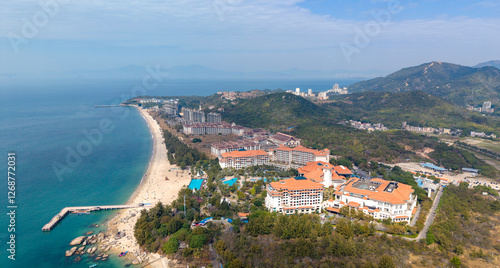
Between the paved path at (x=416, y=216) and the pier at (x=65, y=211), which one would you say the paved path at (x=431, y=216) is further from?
the pier at (x=65, y=211)

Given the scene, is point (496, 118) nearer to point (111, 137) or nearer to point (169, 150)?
point (169, 150)

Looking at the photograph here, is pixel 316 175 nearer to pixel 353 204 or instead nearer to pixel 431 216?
pixel 353 204

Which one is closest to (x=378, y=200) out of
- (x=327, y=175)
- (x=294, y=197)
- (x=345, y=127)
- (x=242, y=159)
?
(x=327, y=175)

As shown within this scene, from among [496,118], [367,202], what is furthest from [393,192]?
[496,118]

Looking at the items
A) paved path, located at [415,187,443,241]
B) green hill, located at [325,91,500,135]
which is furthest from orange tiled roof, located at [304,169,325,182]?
green hill, located at [325,91,500,135]

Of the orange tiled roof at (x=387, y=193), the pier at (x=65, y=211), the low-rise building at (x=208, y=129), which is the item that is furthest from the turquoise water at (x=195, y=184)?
the low-rise building at (x=208, y=129)
